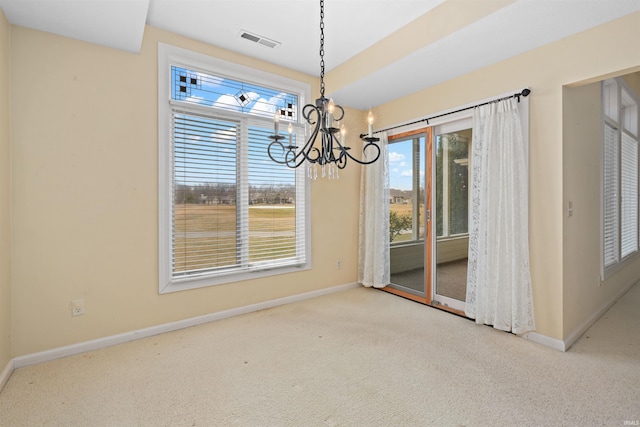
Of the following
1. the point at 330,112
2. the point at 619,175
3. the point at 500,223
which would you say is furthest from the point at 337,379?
the point at 619,175

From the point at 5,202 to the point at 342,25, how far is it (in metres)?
2.96

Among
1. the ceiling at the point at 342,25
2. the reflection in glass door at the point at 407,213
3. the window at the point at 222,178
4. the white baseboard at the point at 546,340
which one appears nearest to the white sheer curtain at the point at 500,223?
the white baseboard at the point at 546,340

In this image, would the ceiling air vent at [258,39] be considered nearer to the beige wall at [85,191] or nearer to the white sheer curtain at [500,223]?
the beige wall at [85,191]

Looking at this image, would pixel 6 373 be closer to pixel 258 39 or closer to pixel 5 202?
pixel 5 202

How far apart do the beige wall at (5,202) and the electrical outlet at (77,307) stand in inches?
14.3

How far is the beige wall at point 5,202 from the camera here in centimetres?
207

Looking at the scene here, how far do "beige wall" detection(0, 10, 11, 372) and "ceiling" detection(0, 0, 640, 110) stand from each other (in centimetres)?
27

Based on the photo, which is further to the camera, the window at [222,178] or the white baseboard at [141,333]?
the window at [222,178]

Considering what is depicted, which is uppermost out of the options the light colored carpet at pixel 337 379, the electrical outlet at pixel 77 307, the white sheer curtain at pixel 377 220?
the white sheer curtain at pixel 377 220

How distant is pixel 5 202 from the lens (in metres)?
2.13

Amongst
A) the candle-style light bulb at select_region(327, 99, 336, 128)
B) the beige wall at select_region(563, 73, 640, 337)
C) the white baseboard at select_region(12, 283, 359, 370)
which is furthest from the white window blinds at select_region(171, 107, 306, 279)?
the beige wall at select_region(563, 73, 640, 337)

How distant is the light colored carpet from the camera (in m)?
1.76

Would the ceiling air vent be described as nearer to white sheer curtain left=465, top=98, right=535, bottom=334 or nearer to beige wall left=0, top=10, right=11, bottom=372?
beige wall left=0, top=10, right=11, bottom=372

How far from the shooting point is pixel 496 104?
286 centimetres
